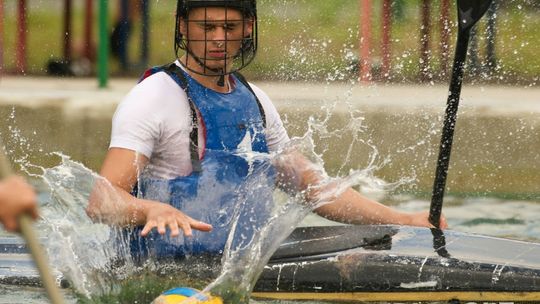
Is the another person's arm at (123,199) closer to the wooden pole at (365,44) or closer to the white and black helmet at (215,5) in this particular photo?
the white and black helmet at (215,5)

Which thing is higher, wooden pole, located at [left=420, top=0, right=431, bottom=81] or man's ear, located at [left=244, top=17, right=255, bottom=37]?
man's ear, located at [left=244, top=17, right=255, bottom=37]

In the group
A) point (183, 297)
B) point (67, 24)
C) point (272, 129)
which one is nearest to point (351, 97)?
point (67, 24)

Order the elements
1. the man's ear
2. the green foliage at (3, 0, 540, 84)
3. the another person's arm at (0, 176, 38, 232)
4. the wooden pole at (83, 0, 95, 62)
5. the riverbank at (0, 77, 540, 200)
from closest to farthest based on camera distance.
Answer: the another person's arm at (0, 176, 38, 232)
the man's ear
the riverbank at (0, 77, 540, 200)
the green foliage at (3, 0, 540, 84)
the wooden pole at (83, 0, 95, 62)

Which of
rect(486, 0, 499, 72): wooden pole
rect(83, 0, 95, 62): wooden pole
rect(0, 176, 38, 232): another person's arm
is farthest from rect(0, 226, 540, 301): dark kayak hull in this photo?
rect(83, 0, 95, 62): wooden pole

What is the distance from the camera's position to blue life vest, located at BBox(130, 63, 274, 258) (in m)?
4.89

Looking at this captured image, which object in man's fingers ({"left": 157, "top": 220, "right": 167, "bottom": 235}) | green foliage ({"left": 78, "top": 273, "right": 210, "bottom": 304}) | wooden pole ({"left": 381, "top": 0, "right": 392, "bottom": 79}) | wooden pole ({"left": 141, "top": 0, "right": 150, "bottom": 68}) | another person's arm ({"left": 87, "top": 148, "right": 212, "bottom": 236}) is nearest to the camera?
man's fingers ({"left": 157, "top": 220, "right": 167, "bottom": 235})

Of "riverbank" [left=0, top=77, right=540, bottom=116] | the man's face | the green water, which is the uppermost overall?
the man's face

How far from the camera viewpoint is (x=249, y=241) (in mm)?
4930

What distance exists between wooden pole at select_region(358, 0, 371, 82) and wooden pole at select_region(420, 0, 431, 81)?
1.25ft

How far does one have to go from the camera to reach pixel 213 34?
5.04 m

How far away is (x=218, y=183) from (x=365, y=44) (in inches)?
226

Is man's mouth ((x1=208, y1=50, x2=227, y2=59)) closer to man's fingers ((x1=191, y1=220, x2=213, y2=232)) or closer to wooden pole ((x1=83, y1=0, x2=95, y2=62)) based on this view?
man's fingers ((x1=191, y1=220, x2=213, y2=232))

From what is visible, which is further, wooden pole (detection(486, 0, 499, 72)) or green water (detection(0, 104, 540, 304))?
wooden pole (detection(486, 0, 499, 72))

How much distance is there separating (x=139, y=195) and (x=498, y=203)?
3743 millimetres
